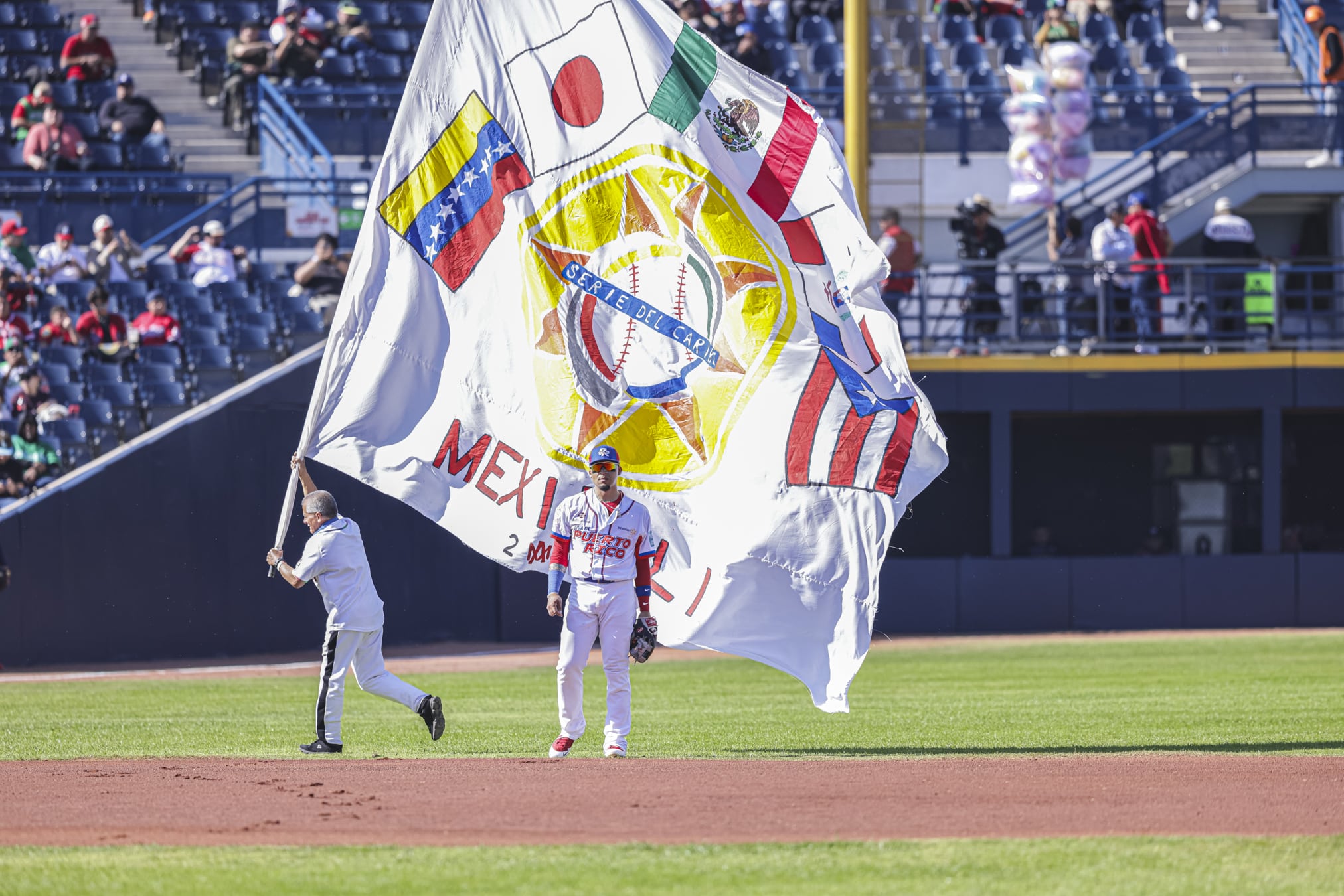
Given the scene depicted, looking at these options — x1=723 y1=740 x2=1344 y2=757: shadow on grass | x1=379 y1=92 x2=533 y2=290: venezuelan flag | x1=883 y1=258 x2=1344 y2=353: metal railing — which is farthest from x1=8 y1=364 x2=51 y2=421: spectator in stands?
x1=723 y1=740 x2=1344 y2=757: shadow on grass

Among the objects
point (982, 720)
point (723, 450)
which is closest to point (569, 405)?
point (723, 450)

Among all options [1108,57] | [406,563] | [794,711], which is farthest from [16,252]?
[1108,57]

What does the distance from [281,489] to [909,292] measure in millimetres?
8026

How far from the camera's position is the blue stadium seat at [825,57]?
27.1m

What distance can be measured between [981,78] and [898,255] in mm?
6520

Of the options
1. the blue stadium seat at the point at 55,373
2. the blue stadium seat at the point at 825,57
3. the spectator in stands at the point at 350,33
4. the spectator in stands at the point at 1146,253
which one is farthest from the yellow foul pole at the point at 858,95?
the blue stadium seat at the point at 55,373

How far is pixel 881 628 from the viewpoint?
22.7 m

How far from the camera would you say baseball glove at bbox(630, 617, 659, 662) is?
33.7 feet

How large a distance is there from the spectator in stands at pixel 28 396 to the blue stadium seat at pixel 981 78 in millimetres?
14548

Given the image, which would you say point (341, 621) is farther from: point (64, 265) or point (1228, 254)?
point (1228, 254)

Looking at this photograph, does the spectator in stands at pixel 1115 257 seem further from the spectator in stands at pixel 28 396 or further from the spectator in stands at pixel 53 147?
the spectator in stands at pixel 53 147

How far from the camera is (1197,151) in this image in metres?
25.2

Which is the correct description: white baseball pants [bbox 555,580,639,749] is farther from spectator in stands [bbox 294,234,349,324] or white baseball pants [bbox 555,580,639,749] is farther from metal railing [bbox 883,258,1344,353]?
metal railing [bbox 883,258,1344,353]

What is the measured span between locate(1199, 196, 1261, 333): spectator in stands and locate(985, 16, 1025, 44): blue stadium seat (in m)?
6.21
